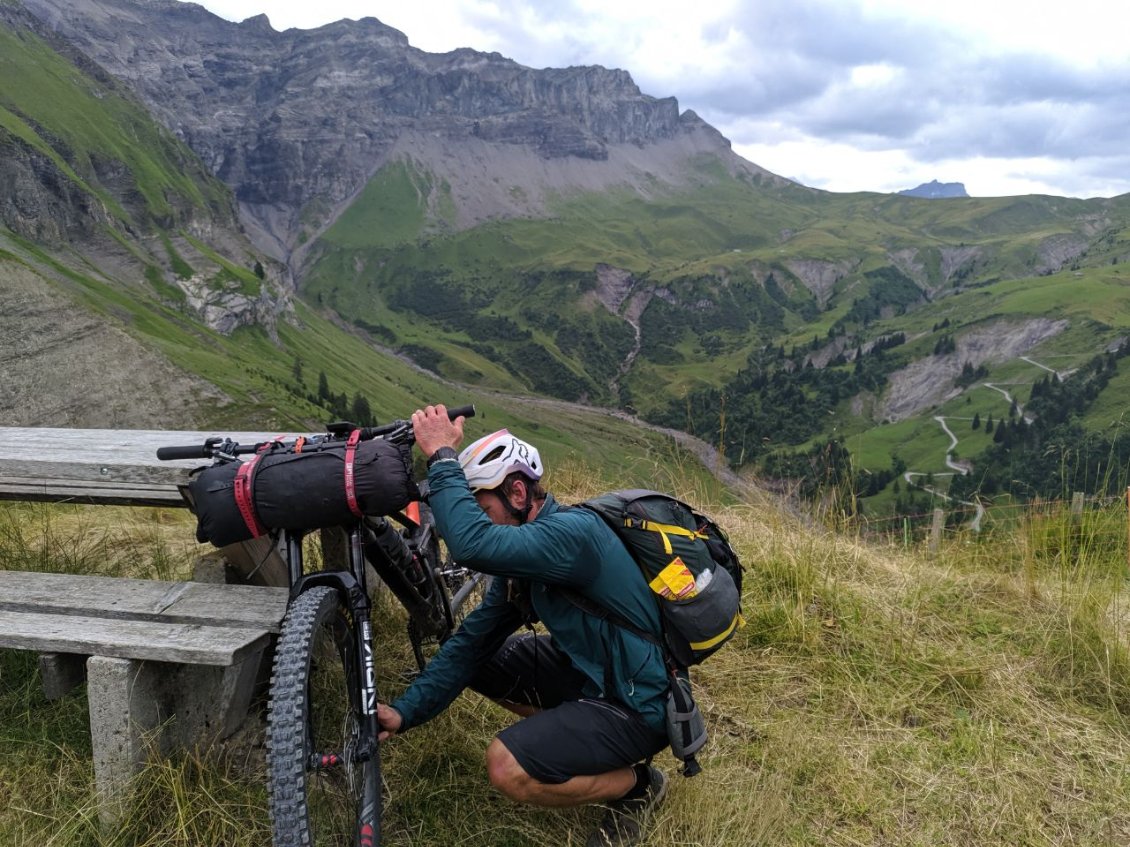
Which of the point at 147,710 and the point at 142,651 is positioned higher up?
the point at 142,651

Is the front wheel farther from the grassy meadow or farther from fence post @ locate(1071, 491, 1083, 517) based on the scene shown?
fence post @ locate(1071, 491, 1083, 517)

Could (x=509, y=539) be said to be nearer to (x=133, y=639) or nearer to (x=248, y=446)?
(x=248, y=446)

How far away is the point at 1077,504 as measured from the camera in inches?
292

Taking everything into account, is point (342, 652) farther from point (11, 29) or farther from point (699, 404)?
point (11, 29)

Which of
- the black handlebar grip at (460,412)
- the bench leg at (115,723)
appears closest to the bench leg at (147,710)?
the bench leg at (115,723)

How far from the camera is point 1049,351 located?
6786 inches

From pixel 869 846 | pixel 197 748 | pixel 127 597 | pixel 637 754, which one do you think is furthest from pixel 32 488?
Result: pixel 869 846

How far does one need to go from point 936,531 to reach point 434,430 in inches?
289

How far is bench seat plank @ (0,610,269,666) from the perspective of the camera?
3.33 meters

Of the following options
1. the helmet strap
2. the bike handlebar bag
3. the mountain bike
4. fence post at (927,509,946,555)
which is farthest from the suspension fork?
fence post at (927,509,946,555)

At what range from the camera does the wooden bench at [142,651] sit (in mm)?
3414

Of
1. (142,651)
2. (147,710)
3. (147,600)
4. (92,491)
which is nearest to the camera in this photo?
(142,651)

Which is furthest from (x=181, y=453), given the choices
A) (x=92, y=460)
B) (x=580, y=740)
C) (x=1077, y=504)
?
(x=1077, y=504)

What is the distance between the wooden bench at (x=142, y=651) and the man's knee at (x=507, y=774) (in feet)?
4.21
